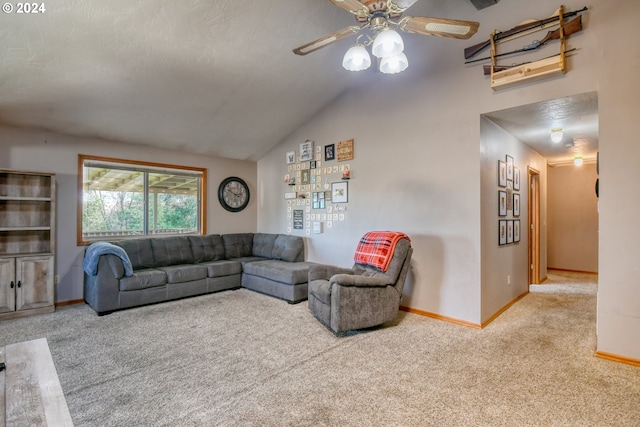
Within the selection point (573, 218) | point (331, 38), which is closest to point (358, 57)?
point (331, 38)

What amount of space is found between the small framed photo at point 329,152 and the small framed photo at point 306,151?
1.00 ft

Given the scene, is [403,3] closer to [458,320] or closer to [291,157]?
[458,320]

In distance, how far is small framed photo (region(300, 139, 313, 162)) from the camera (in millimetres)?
5203

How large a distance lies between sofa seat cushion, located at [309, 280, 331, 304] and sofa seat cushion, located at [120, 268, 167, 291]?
209 centimetres

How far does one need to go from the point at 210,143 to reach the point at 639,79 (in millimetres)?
5182

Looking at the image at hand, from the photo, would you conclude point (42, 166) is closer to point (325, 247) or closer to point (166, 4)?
point (166, 4)

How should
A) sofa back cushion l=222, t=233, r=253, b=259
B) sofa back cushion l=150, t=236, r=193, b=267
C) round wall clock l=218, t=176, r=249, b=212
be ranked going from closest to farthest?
sofa back cushion l=150, t=236, r=193, b=267 < sofa back cushion l=222, t=233, r=253, b=259 < round wall clock l=218, t=176, r=249, b=212

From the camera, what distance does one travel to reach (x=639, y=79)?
2627 millimetres

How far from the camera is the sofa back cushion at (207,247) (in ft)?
17.0

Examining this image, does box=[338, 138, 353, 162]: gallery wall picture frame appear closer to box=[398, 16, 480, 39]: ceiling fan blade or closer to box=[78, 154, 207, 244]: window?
box=[398, 16, 480, 39]: ceiling fan blade

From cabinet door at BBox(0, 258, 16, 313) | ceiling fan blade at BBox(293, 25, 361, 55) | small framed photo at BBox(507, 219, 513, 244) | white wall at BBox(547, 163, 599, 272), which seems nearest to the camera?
ceiling fan blade at BBox(293, 25, 361, 55)

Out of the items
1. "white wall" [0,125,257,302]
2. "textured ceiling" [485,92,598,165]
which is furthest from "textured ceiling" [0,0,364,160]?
"textured ceiling" [485,92,598,165]

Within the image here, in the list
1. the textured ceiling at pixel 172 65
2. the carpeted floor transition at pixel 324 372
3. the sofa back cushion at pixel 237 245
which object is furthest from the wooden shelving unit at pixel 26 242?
the sofa back cushion at pixel 237 245

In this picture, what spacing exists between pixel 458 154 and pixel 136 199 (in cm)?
461
